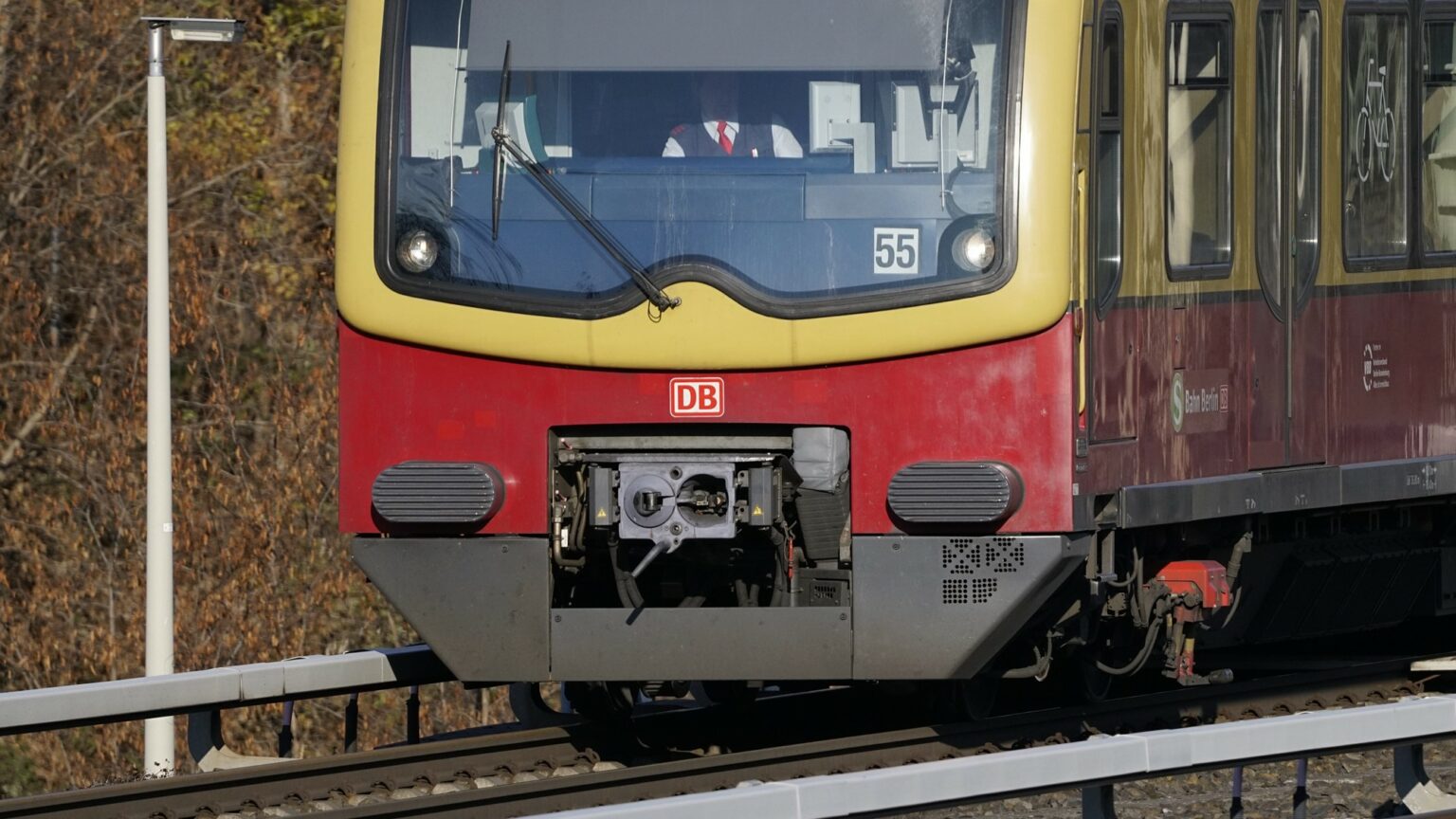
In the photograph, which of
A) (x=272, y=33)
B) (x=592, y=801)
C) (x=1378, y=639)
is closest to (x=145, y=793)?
(x=592, y=801)

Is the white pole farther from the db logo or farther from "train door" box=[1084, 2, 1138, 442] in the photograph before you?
"train door" box=[1084, 2, 1138, 442]

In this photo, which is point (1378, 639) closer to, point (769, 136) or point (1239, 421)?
point (1239, 421)

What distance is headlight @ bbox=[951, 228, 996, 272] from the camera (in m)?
8.05

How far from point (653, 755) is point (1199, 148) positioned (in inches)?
115

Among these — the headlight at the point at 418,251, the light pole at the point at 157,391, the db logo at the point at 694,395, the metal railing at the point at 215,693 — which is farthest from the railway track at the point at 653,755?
the light pole at the point at 157,391

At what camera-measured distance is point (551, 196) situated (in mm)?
8289

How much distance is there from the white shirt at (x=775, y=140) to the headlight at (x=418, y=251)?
0.83 metres

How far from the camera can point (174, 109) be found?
838 inches

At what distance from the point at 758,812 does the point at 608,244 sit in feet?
8.76

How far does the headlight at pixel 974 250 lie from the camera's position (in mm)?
8055

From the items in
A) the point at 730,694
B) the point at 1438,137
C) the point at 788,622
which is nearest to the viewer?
the point at 788,622

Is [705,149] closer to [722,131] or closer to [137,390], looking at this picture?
[722,131]

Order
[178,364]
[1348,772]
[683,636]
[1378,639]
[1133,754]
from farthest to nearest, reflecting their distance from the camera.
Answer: [178,364] < [1378,639] < [1348,772] < [683,636] < [1133,754]

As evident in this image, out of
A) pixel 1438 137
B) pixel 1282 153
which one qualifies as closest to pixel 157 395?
pixel 1282 153
